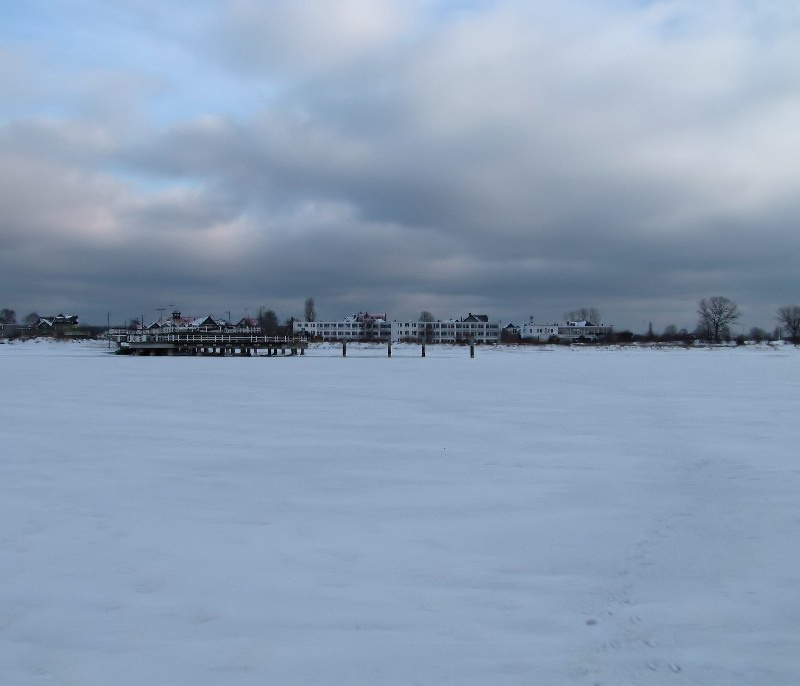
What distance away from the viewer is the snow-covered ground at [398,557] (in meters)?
4.02

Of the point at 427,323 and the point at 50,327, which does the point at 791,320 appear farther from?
the point at 50,327

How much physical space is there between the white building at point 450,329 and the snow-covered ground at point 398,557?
16745cm

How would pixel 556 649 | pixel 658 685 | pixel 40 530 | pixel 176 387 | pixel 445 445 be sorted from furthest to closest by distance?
pixel 176 387 → pixel 445 445 → pixel 40 530 → pixel 556 649 → pixel 658 685

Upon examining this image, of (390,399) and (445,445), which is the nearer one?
(445,445)

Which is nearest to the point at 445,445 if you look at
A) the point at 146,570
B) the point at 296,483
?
the point at 296,483

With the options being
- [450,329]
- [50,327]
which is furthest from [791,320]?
[50,327]

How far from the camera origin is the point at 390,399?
19.0 meters

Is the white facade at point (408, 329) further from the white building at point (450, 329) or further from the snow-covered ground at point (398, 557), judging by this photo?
the snow-covered ground at point (398, 557)

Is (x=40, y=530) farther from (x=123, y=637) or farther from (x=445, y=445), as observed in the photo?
(x=445, y=445)

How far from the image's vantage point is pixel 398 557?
572 centimetres

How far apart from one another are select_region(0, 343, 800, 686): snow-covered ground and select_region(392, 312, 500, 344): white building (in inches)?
6593

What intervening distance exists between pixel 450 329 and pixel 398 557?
179 m

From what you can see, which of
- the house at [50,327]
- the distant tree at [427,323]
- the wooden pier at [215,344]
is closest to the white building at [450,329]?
the distant tree at [427,323]

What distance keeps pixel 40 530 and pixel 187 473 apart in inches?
101
